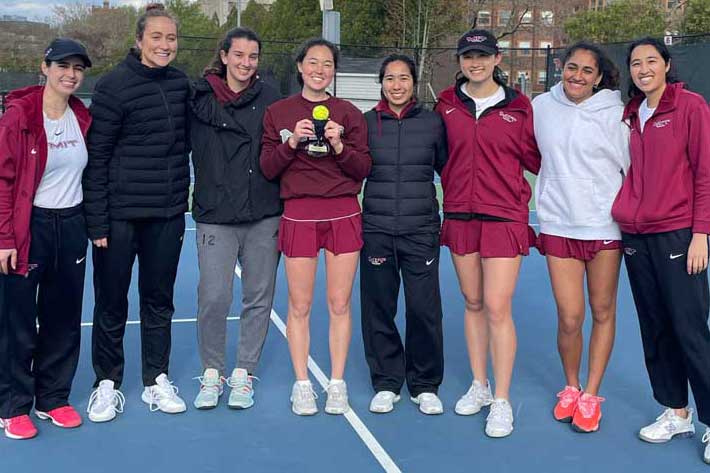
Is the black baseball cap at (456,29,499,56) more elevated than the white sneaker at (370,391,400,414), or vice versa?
the black baseball cap at (456,29,499,56)

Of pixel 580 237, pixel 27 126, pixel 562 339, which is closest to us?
pixel 27 126

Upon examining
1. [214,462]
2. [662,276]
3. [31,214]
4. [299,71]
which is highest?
[299,71]

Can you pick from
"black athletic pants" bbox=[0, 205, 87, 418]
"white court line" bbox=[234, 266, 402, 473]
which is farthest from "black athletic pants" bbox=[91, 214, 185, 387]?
"white court line" bbox=[234, 266, 402, 473]

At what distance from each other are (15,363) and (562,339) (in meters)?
2.74

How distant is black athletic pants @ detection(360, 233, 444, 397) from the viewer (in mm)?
4602

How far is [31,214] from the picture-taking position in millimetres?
4102

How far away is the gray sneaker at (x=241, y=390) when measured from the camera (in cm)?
467

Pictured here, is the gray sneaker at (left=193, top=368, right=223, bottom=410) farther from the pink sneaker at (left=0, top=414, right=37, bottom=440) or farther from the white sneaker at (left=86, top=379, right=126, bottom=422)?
the pink sneaker at (left=0, top=414, right=37, bottom=440)

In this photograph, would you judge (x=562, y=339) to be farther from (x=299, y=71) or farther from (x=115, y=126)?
(x=115, y=126)

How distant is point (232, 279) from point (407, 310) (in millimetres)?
951

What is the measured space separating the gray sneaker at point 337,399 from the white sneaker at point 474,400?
1.93 ft

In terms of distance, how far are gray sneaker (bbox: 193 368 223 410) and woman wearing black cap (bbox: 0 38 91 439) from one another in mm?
624

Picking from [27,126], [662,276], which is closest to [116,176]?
[27,126]

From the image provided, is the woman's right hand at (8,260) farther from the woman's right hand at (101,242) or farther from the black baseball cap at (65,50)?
the black baseball cap at (65,50)
